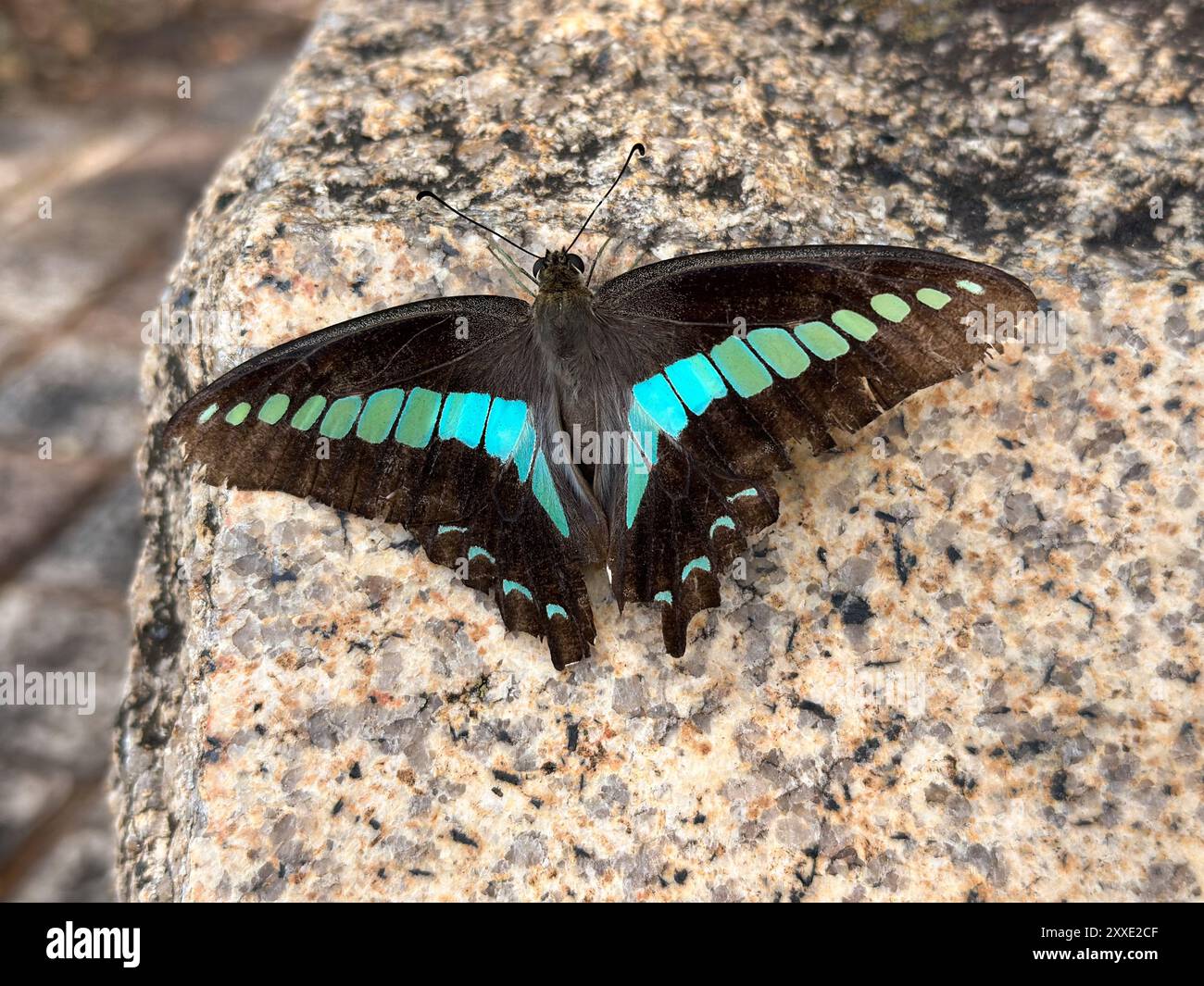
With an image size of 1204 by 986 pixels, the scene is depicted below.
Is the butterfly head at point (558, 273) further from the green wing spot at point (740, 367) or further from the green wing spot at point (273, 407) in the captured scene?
the green wing spot at point (273, 407)

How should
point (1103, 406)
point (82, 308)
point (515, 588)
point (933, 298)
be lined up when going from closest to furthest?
point (933, 298), point (515, 588), point (1103, 406), point (82, 308)

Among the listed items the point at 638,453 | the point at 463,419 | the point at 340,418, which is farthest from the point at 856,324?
the point at 340,418

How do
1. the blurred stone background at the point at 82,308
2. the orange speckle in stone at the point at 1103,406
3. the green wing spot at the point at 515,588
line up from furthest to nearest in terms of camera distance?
the blurred stone background at the point at 82,308 → the orange speckle in stone at the point at 1103,406 → the green wing spot at the point at 515,588

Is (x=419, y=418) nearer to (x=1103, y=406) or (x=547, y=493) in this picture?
(x=547, y=493)

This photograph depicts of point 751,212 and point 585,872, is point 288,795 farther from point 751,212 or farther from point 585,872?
point 751,212

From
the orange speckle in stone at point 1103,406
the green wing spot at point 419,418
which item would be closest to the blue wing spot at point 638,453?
the green wing spot at point 419,418

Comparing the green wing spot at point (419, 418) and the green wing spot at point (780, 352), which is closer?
the green wing spot at point (780, 352)

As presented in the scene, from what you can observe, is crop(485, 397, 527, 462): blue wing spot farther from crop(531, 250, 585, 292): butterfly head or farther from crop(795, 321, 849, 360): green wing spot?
crop(795, 321, 849, 360): green wing spot

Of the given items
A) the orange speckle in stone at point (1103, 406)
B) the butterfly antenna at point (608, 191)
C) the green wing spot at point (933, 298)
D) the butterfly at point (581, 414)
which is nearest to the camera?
the green wing spot at point (933, 298)
